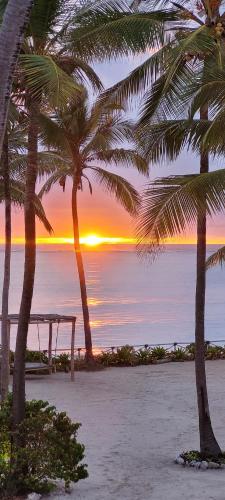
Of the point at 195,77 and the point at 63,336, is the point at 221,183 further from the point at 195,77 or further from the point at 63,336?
the point at 63,336

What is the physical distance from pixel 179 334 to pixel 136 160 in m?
32.9

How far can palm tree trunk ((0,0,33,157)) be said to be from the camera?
5.85 metres

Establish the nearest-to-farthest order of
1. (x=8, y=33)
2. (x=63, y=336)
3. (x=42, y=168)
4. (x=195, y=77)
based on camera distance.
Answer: (x=8, y=33), (x=195, y=77), (x=42, y=168), (x=63, y=336)

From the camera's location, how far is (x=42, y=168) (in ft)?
73.8

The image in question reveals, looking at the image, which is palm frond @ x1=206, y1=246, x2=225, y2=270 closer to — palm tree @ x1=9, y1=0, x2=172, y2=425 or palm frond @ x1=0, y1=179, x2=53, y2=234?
palm frond @ x1=0, y1=179, x2=53, y2=234

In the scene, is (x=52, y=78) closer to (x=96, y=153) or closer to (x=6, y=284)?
(x=6, y=284)

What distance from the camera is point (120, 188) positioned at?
23562mm

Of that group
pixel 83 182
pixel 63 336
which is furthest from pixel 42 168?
pixel 63 336

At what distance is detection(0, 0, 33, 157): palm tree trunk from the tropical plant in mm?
3812

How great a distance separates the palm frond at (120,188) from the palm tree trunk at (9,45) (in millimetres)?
17182

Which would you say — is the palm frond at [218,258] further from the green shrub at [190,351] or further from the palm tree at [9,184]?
the green shrub at [190,351]

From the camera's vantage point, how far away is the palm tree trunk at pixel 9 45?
19.2ft

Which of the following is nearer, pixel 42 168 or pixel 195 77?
pixel 195 77

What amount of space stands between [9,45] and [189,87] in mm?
4508
